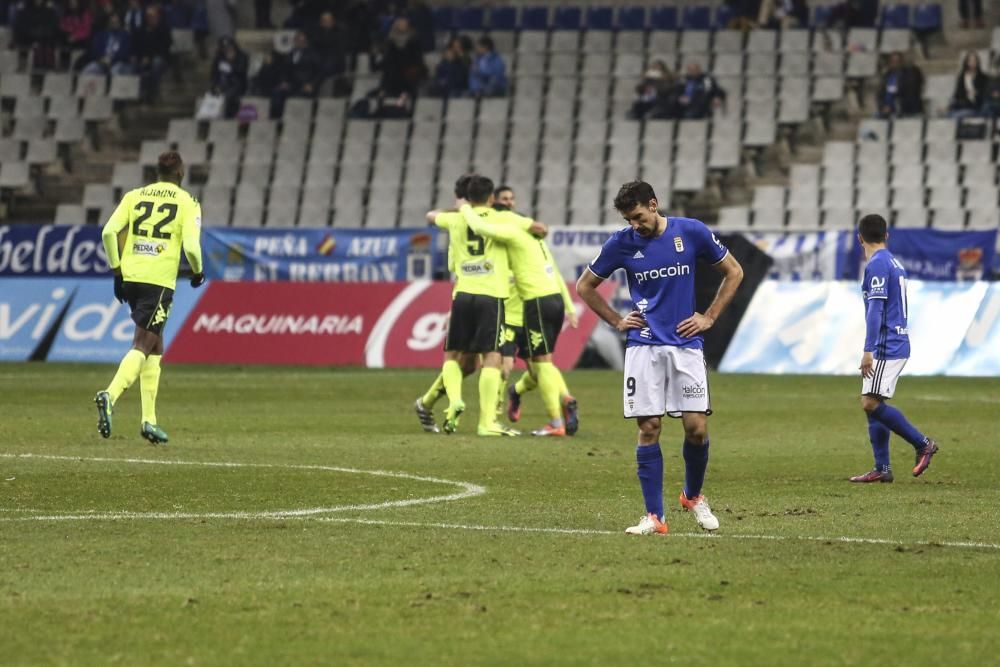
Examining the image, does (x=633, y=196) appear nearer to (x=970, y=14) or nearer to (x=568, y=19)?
(x=970, y=14)

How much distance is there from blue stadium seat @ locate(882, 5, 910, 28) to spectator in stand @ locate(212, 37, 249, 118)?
12.9m

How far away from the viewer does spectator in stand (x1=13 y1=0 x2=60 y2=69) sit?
4119 centimetres

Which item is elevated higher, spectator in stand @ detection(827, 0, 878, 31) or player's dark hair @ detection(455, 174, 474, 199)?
spectator in stand @ detection(827, 0, 878, 31)

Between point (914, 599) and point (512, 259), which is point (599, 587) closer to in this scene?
point (914, 599)

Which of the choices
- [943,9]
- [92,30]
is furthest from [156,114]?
[943,9]

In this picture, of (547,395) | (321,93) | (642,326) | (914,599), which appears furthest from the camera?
(321,93)

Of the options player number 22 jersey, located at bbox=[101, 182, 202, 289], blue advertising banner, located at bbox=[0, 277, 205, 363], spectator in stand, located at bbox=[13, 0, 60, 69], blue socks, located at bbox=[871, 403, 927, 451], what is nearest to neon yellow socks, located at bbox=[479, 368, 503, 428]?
player number 22 jersey, located at bbox=[101, 182, 202, 289]

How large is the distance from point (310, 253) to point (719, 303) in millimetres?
23580

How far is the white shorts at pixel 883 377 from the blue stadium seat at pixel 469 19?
91.3 feet

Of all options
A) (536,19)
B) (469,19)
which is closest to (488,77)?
(536,19)

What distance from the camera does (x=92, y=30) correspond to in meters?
41.7

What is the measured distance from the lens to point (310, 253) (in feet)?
110

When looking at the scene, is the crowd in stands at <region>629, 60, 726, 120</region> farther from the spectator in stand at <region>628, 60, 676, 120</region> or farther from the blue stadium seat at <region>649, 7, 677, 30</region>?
the blue stadium seat at <region>649, 7, 677, 30</region>

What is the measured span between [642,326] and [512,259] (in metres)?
7.67
